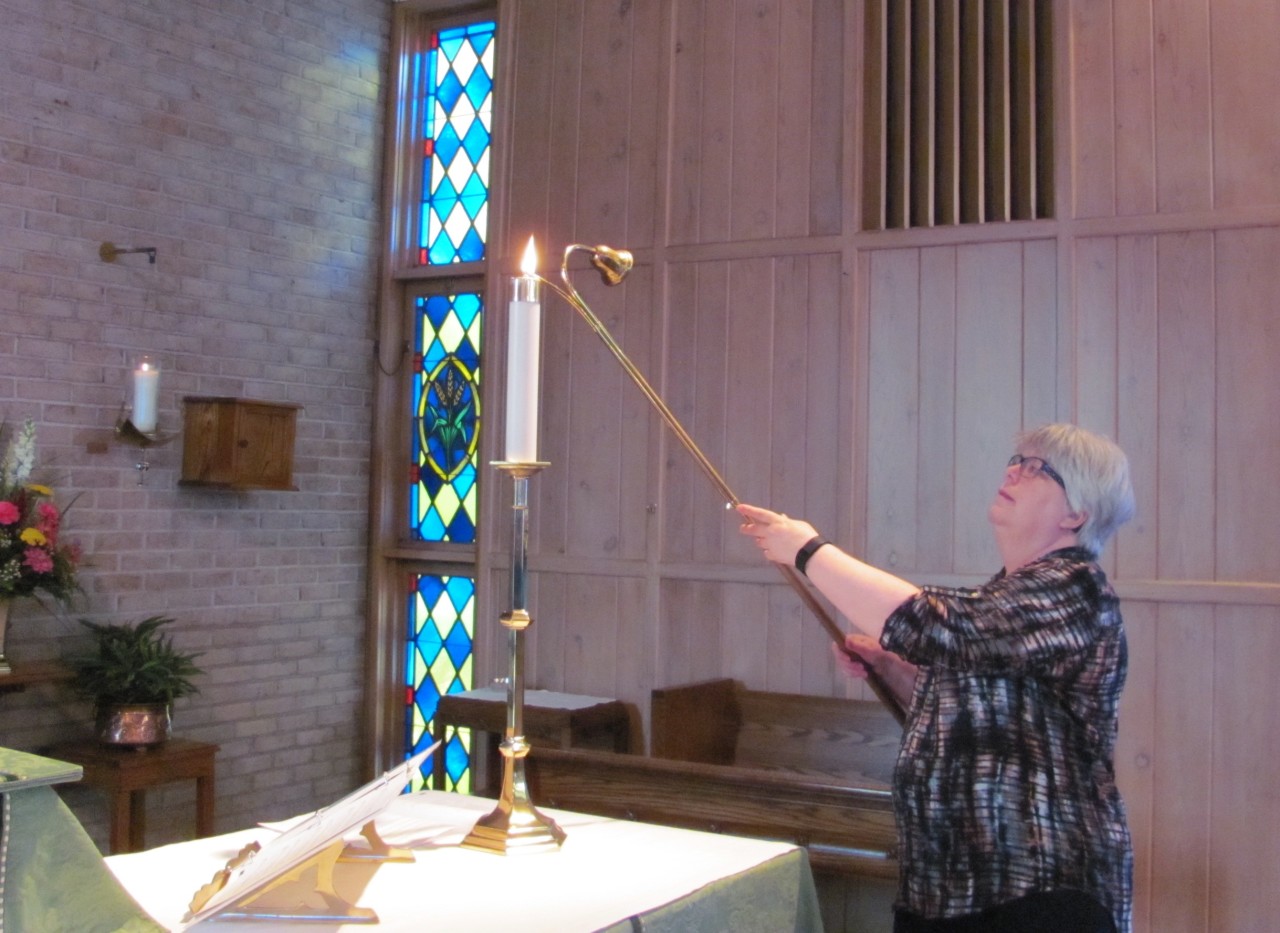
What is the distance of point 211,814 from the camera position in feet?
15.0

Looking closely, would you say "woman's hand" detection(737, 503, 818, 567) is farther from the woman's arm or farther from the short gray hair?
the short gray hair

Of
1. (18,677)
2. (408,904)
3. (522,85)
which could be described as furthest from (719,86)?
(408,904)

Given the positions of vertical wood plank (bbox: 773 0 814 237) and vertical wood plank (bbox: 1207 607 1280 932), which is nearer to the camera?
vertical wood plank (bbox: 1207 607 1280 932)

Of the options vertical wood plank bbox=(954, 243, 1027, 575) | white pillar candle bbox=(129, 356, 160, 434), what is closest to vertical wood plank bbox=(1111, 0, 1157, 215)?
vertical wood plank bbox=(954, 243, 1027, 575)

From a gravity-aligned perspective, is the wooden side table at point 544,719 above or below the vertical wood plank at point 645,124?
below

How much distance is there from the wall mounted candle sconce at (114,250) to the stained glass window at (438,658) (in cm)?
190

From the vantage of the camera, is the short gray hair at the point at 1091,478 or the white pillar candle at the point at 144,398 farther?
the white pillar candle at the point at 144,398

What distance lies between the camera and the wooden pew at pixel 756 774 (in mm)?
3570

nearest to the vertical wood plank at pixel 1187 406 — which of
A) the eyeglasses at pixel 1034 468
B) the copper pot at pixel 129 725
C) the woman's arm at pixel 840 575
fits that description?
the eyeglasses at pixel 1034 468

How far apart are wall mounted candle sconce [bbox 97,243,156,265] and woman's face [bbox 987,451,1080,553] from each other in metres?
3.61

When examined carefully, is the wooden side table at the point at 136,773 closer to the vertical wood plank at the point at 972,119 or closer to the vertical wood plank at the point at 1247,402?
the vertical wood plank at the point at 972,119

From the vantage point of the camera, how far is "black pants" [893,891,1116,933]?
78.6 inches

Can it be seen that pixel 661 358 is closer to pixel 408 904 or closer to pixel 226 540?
pixel 226 540

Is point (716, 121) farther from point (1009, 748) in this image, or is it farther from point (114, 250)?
point (1009, 748)
